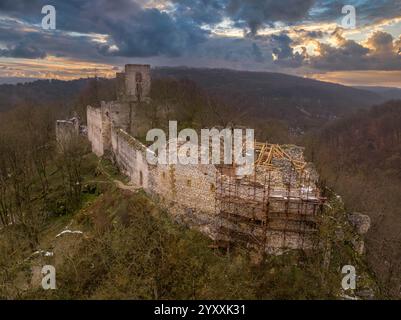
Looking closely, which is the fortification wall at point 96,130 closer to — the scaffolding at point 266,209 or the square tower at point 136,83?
the square tower at point 136,83

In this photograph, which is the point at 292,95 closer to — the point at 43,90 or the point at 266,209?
the point at 43,90

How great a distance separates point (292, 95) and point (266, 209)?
125103 mm

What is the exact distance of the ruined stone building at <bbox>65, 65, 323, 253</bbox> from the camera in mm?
15289

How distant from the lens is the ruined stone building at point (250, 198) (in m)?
15.3

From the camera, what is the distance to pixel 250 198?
1598 cm

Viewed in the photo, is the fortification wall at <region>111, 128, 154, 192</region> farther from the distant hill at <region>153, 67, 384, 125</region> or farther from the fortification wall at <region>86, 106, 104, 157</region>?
the distant hill at <region>153, 67, 384, 125</region>

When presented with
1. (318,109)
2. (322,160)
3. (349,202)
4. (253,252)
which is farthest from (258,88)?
(253,252)

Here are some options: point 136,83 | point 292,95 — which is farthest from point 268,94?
point 136,83

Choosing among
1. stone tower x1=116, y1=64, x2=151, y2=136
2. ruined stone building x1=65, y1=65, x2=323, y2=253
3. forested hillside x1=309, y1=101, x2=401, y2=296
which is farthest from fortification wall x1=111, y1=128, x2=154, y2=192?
forested hillside x1=309, y1=101, x2=401, y2=296

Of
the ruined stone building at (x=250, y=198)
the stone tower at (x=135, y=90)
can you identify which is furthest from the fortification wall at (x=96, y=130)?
the ruined stone building at (x=250, y=198)

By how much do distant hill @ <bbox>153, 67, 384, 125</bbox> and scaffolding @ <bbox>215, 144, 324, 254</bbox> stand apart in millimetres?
77022

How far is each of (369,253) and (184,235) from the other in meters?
13.2

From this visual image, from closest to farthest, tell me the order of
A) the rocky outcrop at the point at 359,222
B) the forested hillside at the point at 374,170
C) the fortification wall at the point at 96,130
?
the rocky outcrop at the point at 359,222
the forested hillside at the point at 374,170
the fortification wall at the point at 96,130
